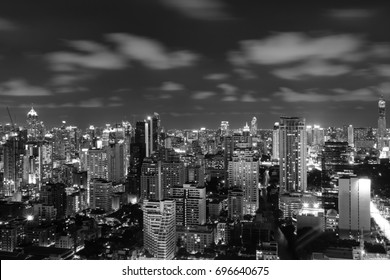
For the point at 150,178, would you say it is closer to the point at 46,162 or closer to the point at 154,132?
the point at 46,162

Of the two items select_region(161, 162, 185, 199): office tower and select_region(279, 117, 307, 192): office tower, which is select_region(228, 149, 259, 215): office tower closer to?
select_region(279, 117, 307, 192): office tower

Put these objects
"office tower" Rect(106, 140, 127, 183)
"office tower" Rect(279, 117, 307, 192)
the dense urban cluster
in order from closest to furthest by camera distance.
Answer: the dense urban cluster, "office tower" Rect(279, 117, 307, 192), "office tower" Rect(106, 140, 127, 183)

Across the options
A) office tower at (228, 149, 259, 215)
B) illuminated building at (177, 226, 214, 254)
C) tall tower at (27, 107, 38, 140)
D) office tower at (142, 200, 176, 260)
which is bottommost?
illuminated building at (177, 226, 214, 254)

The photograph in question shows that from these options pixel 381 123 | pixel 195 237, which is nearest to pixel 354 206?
pixel 381 123

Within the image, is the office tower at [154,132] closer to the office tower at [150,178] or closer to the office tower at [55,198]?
the office tower at [150,178]

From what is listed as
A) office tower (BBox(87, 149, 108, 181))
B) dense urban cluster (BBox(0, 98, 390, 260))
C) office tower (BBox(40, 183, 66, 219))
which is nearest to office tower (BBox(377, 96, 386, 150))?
dense urban cluster (BBox(0, 98, 390, 260))

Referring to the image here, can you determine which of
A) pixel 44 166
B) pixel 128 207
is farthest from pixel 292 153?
pixel 44 166

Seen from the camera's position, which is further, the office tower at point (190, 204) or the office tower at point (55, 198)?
the office tower at point (55, 198)

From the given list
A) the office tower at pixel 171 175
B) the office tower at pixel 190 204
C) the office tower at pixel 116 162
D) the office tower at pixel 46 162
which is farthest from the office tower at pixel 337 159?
the office tower at pixel 46 162
